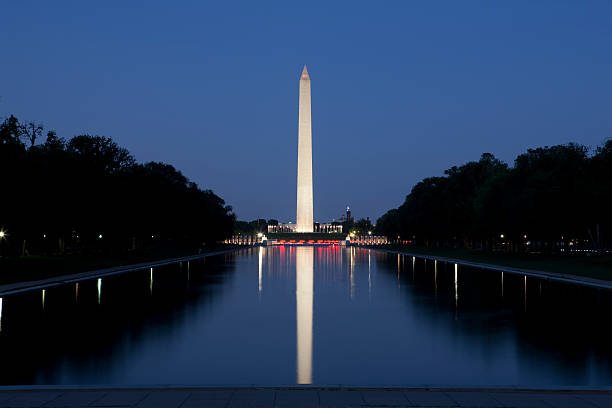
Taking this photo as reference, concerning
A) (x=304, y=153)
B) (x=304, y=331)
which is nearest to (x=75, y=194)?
(x=304, y=331)

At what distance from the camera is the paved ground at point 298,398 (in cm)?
811

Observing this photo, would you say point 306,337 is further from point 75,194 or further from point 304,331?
point 75,194

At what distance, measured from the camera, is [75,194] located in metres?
52.7

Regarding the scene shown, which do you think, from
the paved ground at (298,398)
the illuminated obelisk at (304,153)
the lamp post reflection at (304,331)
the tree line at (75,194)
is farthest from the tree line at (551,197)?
the illuminated obelisk at (304,153)

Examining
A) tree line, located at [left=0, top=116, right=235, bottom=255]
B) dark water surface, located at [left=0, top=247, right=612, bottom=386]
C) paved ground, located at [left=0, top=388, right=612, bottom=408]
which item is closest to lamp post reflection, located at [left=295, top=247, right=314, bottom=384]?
dark water surface, located at [left=0, top=247, right=612, bottom=386]

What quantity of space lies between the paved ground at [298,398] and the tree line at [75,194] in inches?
1359

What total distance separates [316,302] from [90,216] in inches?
1574

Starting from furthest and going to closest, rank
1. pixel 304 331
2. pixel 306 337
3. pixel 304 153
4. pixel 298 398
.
Answer: pixel 304 153, pixel 304 331, pixel 306 337, pixel 298 398

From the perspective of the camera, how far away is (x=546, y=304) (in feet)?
69.8

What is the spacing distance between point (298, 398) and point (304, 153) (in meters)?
121

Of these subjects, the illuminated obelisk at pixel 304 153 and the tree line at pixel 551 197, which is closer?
the tree line at pixel 551 197

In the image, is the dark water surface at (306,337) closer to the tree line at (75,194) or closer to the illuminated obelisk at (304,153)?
the tree line at (75,194)

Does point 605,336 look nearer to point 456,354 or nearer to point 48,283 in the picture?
point 456,354

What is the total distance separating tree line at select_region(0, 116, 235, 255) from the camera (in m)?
41.5
